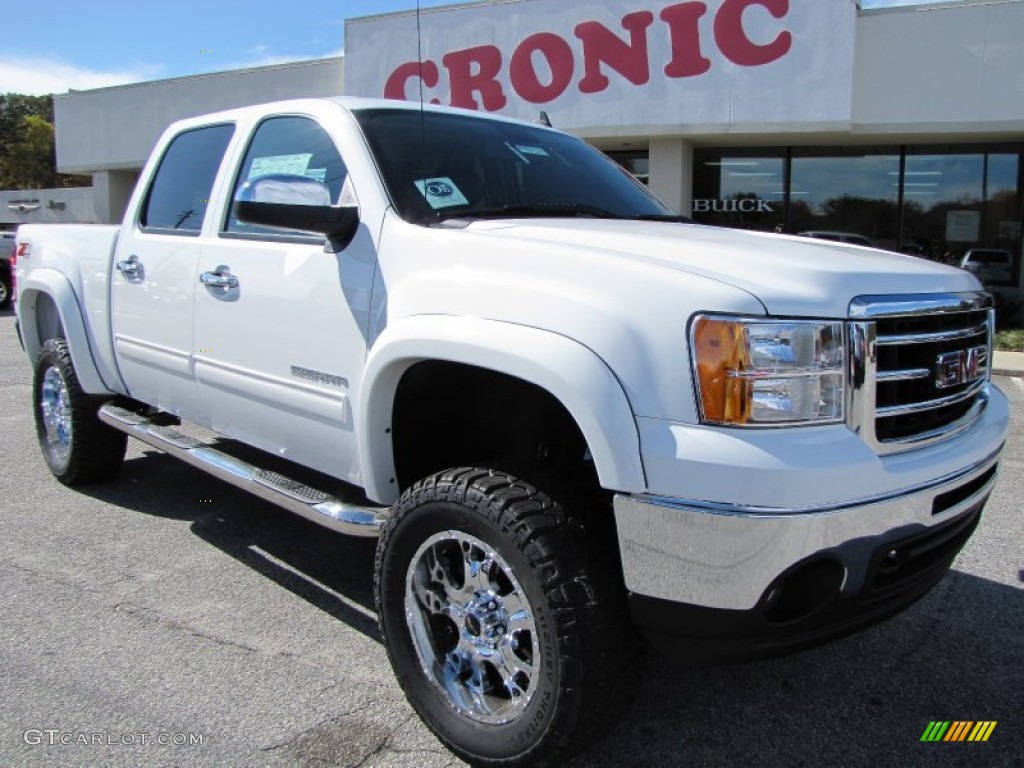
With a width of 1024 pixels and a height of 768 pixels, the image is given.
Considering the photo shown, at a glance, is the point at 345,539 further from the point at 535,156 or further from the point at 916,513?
the point at 916,513

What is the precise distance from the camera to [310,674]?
10.1ft

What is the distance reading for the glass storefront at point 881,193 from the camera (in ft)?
49.4

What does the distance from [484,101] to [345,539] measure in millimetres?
12796

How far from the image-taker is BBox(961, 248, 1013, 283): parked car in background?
50.0 feet

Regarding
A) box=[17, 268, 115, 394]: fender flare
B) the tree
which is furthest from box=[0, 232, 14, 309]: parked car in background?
the tree

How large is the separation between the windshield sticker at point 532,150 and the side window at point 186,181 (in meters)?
1.37

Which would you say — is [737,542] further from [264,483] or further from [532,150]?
[532,150]

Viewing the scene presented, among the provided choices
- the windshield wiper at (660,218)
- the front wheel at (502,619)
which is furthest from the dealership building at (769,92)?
the front wheel at (502,619)

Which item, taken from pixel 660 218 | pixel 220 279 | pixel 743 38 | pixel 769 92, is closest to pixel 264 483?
pixel 220 279

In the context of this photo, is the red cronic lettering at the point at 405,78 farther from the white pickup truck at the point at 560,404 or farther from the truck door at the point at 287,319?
the truck door at the point at 287,319

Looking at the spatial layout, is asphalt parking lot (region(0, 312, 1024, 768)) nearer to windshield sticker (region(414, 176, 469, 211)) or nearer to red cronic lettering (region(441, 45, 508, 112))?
windshield sticker (region(414, 176, 469, 211))

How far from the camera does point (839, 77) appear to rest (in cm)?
1323

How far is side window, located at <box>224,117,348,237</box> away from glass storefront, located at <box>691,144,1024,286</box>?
42.4 feet

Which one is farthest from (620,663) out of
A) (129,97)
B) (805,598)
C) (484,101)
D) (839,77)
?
(129,97)
